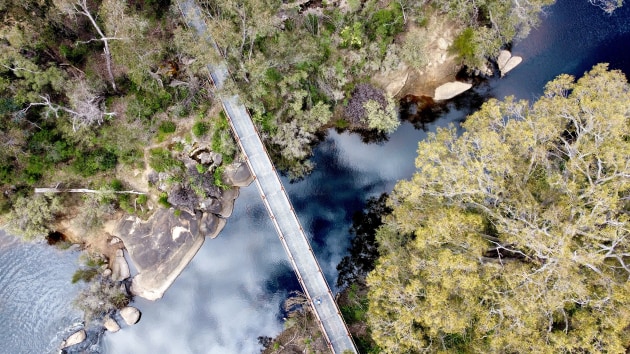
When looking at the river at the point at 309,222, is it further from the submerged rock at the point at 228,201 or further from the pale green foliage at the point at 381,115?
the pale green foliage at the point at 381,115

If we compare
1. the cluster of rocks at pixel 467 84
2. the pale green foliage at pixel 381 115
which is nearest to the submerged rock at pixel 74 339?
the pale green foliage at pixel 381 115

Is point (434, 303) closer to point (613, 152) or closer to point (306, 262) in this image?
point (306, 262)

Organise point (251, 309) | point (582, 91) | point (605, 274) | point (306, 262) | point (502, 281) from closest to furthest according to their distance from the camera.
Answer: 1. point (605, 274)
2. point (502, 281)
3. point (582, 91)
4. point (306, 262)
5. point (251, 309)

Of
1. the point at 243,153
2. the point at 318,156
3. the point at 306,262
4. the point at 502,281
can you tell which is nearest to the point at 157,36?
the point at 243,153

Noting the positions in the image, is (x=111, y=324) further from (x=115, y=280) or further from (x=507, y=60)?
(x=507, y=60)

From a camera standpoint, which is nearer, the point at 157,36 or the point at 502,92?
the point at 157,36

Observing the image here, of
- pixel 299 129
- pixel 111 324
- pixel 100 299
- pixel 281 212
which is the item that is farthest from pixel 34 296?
pixel 299 129
